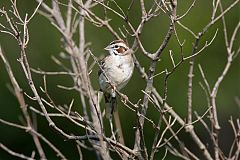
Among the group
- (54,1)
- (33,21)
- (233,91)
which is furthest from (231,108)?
(54,1)

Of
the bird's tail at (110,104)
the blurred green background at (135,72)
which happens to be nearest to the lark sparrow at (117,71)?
the bird's tail at (110,104)

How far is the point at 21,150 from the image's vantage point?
10320mm

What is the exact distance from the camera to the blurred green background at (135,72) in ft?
30.6

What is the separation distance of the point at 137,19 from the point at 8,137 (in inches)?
98.4

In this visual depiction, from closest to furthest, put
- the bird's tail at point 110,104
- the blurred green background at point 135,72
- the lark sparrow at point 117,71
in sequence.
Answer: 1. the bird's tail at point 110,104
2. the lark sparrow at point 117,71
3. the blurred green background at point 135,72

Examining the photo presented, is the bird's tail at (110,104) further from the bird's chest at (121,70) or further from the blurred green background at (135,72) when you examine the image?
the blurred green background at (135,72)

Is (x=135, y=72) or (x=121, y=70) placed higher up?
(x=121, y=70)

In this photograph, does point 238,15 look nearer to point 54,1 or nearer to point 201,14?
point 201,14

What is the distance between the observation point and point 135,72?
9359 mm

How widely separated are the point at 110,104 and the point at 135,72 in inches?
167

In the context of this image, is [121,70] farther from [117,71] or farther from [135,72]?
[135,72]

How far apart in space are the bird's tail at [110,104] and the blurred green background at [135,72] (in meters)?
3.68

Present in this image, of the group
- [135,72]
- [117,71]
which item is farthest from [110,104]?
[135,72]

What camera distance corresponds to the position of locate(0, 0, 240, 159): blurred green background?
9.33 m
